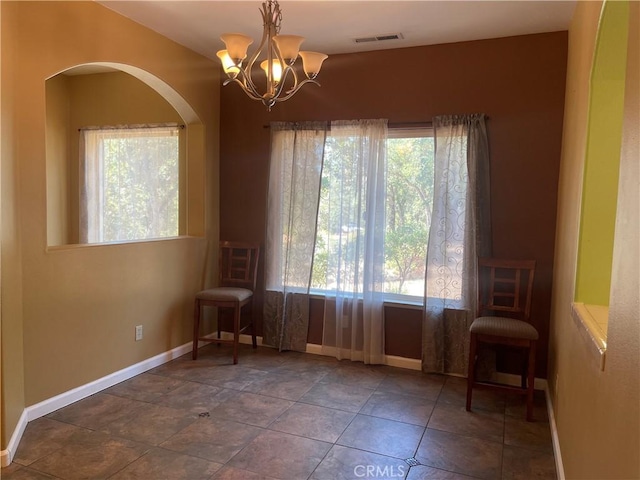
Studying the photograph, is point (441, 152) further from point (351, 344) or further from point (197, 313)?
point (197, 313)

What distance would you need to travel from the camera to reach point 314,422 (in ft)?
9.37

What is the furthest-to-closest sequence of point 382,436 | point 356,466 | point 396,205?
point 396,205 < point 382,436 < point 356,466

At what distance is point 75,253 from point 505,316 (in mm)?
3132

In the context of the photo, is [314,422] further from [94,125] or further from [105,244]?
[94,125]

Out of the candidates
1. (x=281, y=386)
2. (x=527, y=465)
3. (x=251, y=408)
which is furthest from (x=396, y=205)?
(x=527, y=465)

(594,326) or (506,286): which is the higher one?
(594,326)

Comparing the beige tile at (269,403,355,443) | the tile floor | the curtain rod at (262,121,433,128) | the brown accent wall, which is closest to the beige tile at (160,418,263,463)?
the tile floor

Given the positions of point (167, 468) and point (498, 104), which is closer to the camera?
point (167, 468)

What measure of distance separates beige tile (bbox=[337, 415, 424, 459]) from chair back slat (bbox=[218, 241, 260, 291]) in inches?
69.3

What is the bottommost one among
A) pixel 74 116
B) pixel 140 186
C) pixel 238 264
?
pixel 238 264

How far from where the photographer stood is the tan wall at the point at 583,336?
1139 millimetres

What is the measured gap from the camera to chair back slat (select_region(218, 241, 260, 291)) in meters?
4.20

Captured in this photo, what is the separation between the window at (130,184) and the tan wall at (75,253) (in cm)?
38

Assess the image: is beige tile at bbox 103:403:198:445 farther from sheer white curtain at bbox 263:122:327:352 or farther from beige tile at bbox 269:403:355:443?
sheer white curtain at bbox 263:122:327:352
